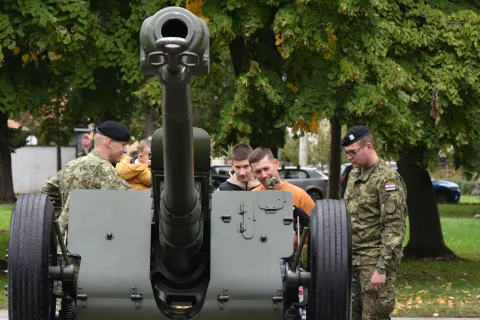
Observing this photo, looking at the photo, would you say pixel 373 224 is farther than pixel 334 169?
No

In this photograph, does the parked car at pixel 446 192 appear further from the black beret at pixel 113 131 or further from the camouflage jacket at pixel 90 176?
the camouflage jacket at pixel 90 176

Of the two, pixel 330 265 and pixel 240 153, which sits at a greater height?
pixel 240 153

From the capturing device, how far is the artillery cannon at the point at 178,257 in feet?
22.5

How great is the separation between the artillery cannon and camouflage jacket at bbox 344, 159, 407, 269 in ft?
3.11

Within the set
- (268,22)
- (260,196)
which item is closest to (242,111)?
(268,22)

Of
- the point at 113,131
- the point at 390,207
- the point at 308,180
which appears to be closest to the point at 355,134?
the point at 390,207

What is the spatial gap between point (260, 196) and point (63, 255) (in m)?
1.32

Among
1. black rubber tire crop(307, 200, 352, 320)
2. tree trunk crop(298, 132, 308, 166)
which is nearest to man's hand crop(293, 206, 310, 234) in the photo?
black rubber tire crop(307, 200, 352, 320)

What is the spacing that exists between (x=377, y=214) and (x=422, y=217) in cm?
1094

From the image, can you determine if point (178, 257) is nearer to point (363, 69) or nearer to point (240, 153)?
point (240, 153)

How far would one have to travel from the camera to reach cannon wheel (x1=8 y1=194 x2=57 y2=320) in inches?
269

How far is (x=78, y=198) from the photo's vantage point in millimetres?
7398

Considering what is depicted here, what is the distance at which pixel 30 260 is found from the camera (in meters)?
6.87

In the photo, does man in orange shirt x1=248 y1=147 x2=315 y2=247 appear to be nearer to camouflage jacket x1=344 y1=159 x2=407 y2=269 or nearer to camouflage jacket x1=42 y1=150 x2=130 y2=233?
camouflage jacket x1=344 y1=159 x2=407 y2=269
